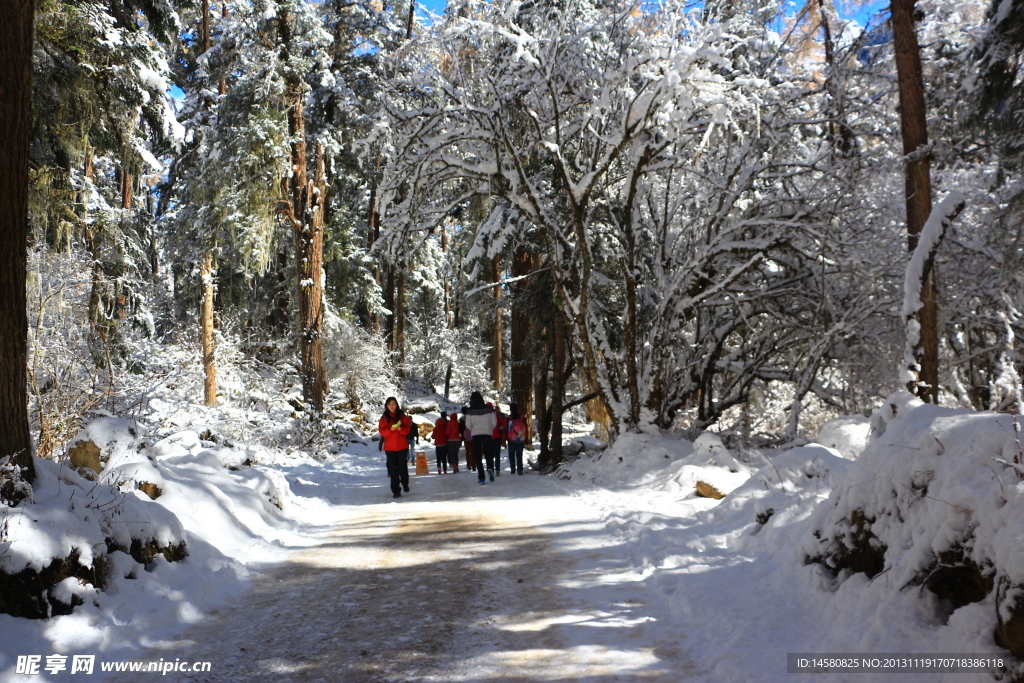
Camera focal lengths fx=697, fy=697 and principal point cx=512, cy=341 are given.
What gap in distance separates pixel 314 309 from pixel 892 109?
584 inches

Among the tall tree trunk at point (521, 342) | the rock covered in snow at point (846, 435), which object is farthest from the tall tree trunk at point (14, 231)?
the tall tree trunk at point (521, 342)

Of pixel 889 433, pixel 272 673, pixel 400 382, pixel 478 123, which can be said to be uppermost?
pixel 478 123

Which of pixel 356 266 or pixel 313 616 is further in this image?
pixel 356 266

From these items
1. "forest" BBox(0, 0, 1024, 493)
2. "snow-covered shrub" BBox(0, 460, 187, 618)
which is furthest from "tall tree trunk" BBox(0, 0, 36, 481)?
"forest" BBox(0, 0, 1024, 493)

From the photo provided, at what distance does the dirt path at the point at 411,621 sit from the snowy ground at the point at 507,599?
2 cm

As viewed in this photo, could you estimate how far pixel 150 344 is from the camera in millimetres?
20000

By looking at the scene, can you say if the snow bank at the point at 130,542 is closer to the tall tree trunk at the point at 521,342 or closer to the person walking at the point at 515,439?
the person walking at the point at 515,439

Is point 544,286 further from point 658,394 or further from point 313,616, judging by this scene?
point 313,616

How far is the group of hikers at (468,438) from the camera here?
1173 cm

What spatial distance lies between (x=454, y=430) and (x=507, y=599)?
37.2 feet

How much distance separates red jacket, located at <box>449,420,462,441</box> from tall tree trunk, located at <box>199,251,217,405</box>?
7860 millimetres

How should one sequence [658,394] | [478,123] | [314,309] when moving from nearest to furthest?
[478,123]
[658,394]
[314,309]

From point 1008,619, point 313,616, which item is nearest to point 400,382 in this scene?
point 313,616

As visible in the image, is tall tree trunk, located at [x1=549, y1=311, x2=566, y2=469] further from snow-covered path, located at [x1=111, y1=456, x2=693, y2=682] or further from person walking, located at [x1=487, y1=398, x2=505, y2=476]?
snow-covered path, located at [x1=111, y1=456, x2=693, y2=682]
